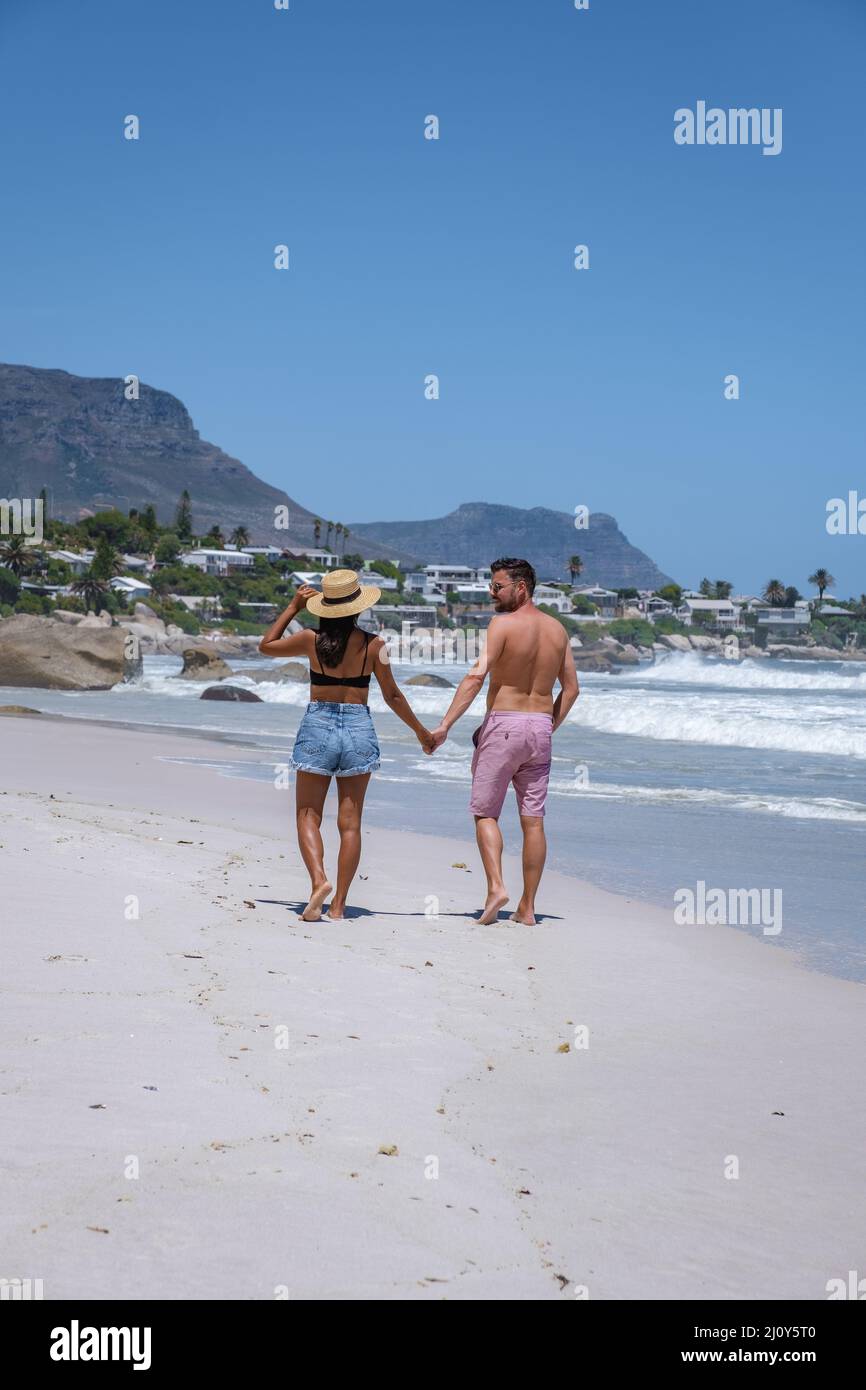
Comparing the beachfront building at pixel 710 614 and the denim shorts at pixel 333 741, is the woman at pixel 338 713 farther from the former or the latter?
the beachfront building at pixel 710 614

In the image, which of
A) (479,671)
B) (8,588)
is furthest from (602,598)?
(479,671)

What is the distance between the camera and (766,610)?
614ft

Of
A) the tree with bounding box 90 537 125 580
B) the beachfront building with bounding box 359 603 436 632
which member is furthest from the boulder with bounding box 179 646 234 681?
the beachfront building with bounding box 359 603 436 632

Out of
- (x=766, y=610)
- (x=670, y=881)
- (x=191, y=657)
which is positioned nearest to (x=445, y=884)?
(x=670, y=881)

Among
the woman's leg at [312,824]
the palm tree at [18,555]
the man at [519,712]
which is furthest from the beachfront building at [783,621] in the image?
the woman's leg at [312,824]

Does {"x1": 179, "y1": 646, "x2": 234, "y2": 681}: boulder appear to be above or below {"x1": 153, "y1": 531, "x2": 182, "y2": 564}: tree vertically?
below

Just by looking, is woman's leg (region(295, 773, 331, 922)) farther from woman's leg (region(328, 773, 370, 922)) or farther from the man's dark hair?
the man's dark hair

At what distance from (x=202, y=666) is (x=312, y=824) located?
3560 centimetres

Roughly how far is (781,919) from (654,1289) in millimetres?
4847

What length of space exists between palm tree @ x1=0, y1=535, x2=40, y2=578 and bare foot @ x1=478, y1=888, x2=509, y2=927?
112825 mm

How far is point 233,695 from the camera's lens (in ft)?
104

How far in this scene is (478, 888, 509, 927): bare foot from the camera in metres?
6.97
